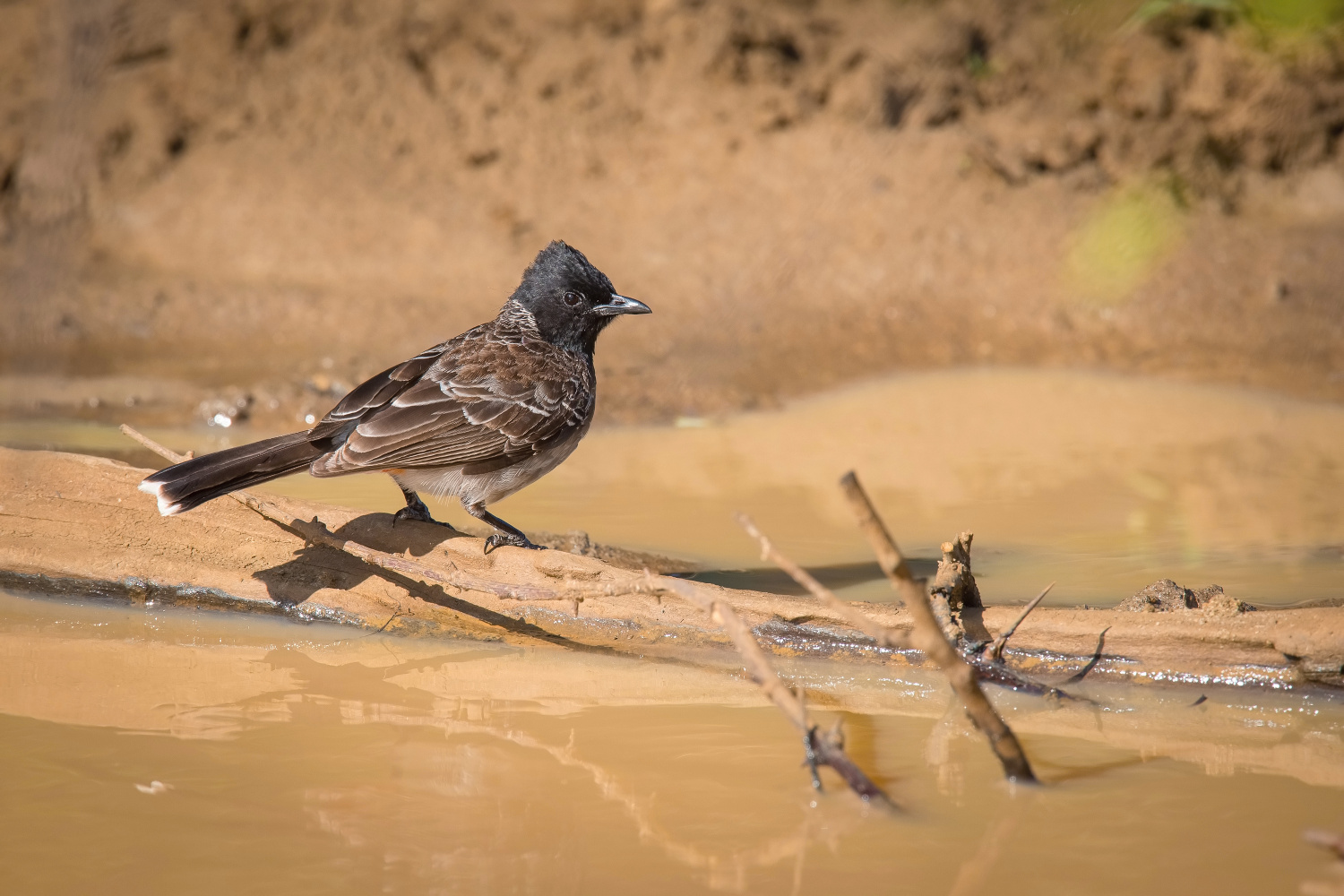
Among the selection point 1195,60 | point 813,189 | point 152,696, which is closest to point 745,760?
point 152,696

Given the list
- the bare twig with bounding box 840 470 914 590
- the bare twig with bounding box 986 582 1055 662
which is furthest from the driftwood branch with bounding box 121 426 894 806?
the bare twig with bounding box 986 582 1055 662

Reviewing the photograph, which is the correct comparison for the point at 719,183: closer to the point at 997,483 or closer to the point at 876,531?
the point at 997,483

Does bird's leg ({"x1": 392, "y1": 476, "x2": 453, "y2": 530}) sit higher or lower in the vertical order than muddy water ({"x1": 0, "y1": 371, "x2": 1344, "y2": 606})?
lower

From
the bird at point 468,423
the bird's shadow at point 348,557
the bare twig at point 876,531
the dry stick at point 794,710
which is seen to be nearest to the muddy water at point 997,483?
the bird at point 468,423

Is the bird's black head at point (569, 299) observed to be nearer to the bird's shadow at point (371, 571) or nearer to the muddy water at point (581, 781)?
the bird's shadow at point (371, 571)

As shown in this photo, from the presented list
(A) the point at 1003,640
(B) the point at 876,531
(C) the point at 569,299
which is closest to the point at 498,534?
(C) the point at 569,299

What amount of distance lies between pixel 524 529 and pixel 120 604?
1731 millimetres

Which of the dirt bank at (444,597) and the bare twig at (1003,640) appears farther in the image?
the dirt bank at (444,597)

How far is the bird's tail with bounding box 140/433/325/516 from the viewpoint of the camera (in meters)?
4.12

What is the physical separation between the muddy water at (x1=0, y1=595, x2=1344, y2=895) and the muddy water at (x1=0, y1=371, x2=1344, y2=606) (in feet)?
3.94

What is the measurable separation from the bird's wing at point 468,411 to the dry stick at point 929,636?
225 centimetres

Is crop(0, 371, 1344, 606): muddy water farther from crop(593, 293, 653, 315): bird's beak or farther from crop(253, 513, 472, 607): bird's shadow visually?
crop(253, 513, 472, 607): bird's shadow

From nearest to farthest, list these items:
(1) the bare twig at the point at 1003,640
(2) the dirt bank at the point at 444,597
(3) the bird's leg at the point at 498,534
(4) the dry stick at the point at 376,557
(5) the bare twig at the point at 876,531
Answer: (5) the bare twig at the point at 876,531, (1) the bare twig at the point at 1003,640, (2) the dirt bank at the point at 444,597, (4) the dry stick at the point at 376,557, (3) the bird's leg at the point at 498,534

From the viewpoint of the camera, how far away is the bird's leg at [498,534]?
4383mm
